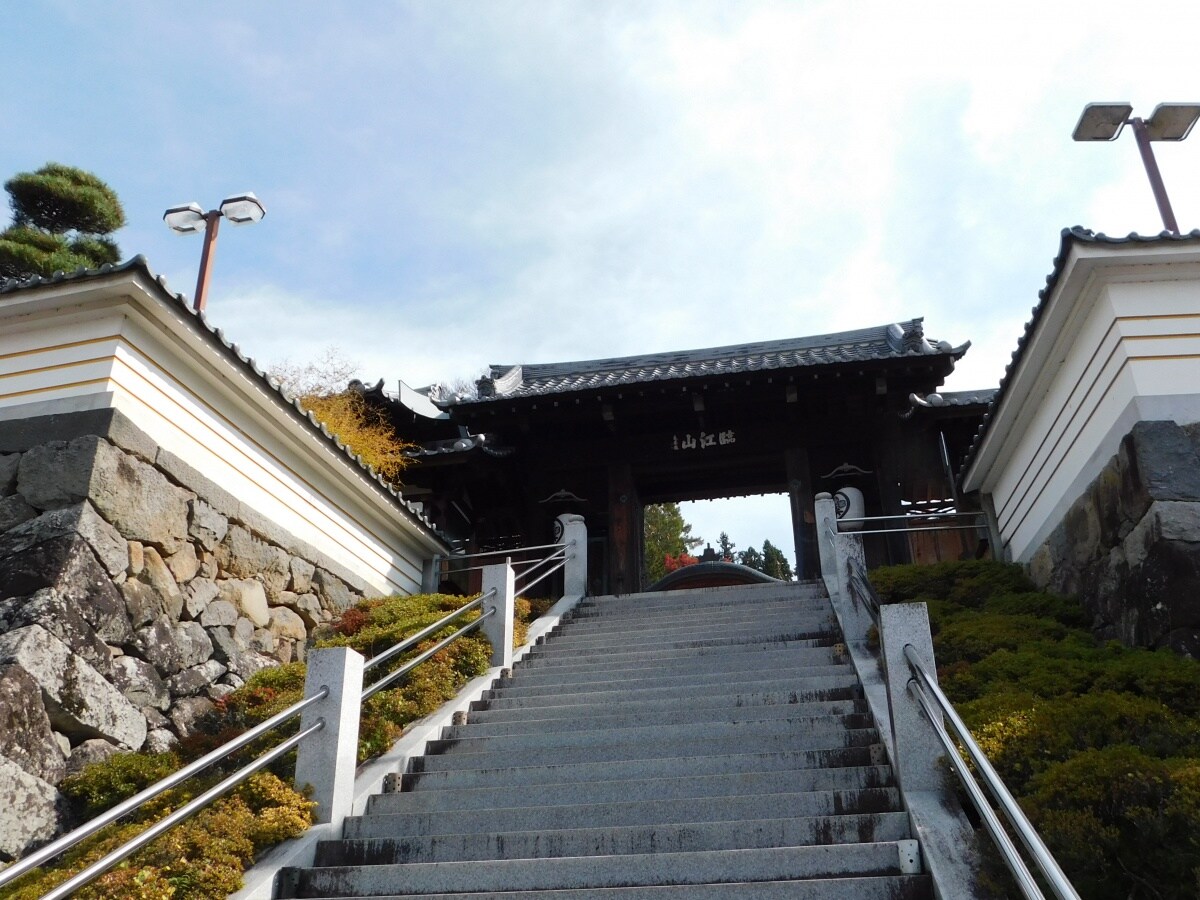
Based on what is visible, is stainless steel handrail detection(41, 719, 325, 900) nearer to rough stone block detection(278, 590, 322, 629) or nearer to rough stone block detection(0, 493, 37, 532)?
rough stone block detection(0, 493, 37, 532)

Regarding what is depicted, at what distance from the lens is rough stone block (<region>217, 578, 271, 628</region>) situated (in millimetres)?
8602

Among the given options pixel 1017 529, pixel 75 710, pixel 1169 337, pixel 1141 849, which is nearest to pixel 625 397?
pixel 1017 529

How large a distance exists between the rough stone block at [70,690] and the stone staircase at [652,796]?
6.84ft

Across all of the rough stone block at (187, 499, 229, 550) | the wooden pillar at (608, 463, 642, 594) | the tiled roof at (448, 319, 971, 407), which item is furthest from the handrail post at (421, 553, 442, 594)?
the rough stone block at (187, 499, 229, 550)

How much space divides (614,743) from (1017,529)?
6094mm

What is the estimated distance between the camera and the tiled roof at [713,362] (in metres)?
13.8

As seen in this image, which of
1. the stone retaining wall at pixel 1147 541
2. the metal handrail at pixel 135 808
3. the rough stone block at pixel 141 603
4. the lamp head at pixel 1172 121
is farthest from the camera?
the lamp head at pixel 1172 121

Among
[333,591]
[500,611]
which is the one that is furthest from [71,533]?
[333,591]

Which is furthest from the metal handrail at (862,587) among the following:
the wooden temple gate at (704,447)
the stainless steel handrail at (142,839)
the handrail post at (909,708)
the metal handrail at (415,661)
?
the wooden temple gate at (704,447)

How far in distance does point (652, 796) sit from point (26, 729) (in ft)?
12.9

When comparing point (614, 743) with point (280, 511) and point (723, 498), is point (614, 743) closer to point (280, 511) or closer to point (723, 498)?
point (280, 511)

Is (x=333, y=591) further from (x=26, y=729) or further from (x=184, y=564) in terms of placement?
(x=26, y=729)

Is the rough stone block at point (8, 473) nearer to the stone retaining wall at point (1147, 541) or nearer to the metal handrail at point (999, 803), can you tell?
the metal handrail at point (999, 803)

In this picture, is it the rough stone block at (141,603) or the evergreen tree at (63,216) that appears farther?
the evergreen tree at (63,216)
